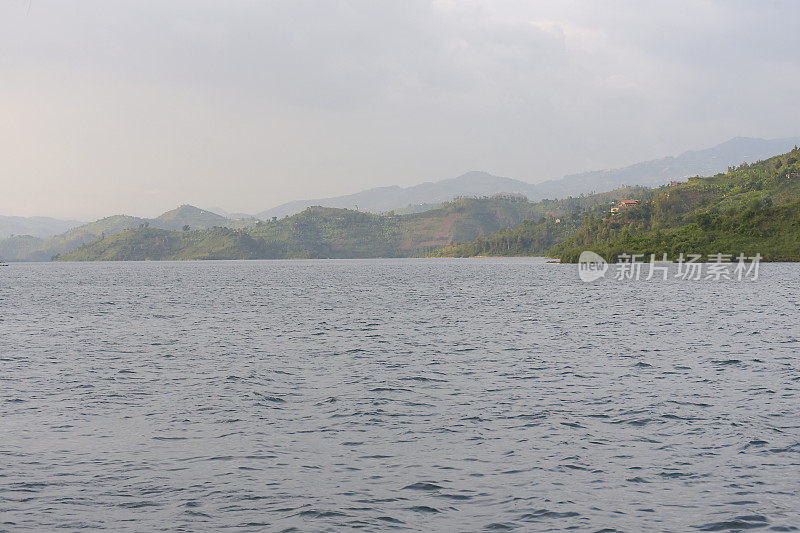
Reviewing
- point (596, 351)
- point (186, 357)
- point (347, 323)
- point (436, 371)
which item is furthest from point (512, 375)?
point (347, 323)

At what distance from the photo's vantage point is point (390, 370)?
46562mm

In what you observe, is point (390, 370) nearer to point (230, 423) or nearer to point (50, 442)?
point (230, 423)

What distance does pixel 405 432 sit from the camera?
98.0ft

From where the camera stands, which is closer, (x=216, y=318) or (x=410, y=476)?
(x=410, y=476)

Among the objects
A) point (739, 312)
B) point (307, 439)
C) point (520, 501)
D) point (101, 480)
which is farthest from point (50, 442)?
point (739, 312)

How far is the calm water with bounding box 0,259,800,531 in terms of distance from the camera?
20609 mm

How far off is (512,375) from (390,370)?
8.34 metres

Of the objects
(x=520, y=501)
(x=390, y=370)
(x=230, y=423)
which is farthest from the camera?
(x=390, y=370)

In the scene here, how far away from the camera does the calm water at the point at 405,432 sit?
20.6 m

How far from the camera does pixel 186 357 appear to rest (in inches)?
2124

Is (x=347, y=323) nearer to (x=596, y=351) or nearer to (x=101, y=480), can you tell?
(x=596, y=351)

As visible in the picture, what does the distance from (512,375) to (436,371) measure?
5239 mm

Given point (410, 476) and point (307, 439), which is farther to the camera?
point (307, 439)

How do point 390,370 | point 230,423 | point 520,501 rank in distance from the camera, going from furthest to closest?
point 390,370, point 230,423, point 520,501
